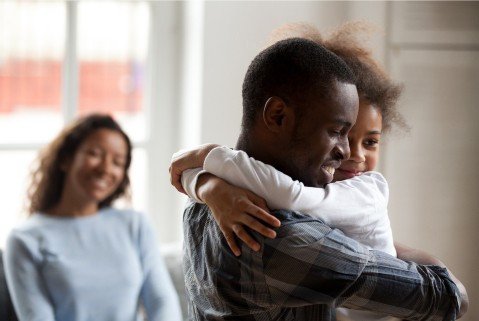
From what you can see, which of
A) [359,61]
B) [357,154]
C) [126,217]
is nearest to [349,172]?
[357,154]

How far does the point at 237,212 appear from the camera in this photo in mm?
936

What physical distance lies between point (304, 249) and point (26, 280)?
1.63m

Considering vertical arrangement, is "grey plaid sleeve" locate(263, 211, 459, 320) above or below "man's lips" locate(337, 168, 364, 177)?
below

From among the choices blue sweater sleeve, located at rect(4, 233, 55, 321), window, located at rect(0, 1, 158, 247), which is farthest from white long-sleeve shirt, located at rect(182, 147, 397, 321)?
window, located at rect(0, 1, 158, 247)

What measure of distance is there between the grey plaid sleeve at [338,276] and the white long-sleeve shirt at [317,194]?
1.3 inches

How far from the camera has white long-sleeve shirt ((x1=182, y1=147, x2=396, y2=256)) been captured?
96 centimetres

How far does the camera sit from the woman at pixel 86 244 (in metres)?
2.39

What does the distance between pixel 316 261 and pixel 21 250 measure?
1689 mm

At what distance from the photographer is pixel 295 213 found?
3.12ft

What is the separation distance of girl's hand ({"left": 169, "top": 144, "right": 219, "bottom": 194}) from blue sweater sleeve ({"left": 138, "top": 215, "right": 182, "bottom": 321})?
4.61 ft

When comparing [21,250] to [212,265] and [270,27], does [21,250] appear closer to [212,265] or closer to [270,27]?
[270,27]

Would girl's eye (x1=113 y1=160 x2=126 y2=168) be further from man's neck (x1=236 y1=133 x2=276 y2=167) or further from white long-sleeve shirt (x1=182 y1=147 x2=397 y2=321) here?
man's neck (x1=236 y1=133 x2=276 y2=167)

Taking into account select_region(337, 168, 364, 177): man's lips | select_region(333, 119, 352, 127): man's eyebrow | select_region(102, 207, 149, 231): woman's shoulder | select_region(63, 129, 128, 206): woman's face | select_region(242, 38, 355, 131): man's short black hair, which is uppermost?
select_region(242, 38, 355, 131): man's short black hair

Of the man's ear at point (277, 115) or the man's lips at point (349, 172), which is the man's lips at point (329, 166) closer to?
the man's ear at point (277, 115)
